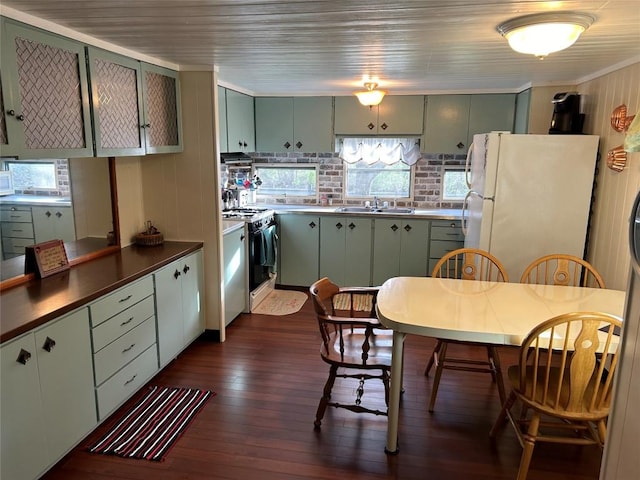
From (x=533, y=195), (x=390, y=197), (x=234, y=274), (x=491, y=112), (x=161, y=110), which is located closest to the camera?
(x=161, y=110)

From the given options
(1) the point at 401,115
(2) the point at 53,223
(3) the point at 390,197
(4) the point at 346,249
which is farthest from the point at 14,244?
(3) the point at 390,197

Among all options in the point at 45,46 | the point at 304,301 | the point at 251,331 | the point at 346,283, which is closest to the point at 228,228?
the point at 251,331

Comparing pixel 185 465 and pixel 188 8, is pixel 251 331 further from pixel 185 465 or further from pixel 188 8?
pixel 188 8

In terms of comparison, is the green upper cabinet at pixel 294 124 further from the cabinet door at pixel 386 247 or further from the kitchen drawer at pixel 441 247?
the kitchen drawer at pixel 441 247

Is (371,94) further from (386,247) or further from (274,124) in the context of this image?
(386,247)

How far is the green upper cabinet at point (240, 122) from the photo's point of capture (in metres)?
4.41

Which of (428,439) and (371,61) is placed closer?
(428,439)

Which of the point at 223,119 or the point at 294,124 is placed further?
the point at 294,124

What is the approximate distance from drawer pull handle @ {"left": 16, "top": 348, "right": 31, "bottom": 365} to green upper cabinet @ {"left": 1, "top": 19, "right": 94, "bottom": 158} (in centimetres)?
87

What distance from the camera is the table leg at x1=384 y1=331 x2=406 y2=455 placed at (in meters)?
2.27

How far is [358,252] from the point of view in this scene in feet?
16.2

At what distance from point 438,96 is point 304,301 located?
2.56m

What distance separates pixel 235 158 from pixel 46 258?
112 inches

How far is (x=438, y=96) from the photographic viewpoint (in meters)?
4.76
